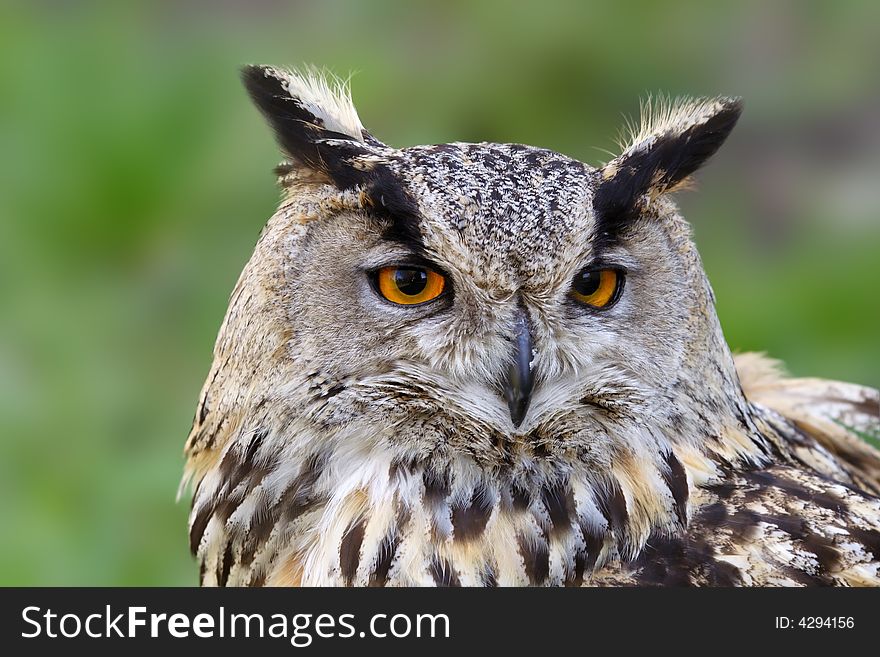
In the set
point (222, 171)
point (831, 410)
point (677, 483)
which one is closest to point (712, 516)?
point (677, 483)

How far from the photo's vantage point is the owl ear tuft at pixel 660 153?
1281mm

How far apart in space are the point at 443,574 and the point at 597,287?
36 cm

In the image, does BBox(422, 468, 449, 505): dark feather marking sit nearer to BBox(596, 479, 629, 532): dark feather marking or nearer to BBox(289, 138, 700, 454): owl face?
BBox(289, 138, 700, 454): owl face

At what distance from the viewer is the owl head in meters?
1.25

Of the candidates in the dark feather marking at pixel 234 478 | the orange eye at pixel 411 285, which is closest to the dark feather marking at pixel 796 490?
the orange eye at pixel 411 285

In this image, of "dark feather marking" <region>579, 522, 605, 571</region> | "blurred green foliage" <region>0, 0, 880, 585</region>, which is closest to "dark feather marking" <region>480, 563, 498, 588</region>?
"dark feather marking" <region>579, 522, 605, 571</region>

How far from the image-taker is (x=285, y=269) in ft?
4.30

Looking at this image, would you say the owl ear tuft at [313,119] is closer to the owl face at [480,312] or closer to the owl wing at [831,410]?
the owl face at [480,312]

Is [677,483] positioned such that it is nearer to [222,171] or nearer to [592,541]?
[592,541]

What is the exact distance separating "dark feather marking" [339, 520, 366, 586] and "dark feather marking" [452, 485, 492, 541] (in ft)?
0.35

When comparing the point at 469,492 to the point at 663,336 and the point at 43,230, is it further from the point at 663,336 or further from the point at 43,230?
the point at 43,230

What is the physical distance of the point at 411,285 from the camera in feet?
4.16

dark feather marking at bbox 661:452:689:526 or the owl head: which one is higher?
the owl head
